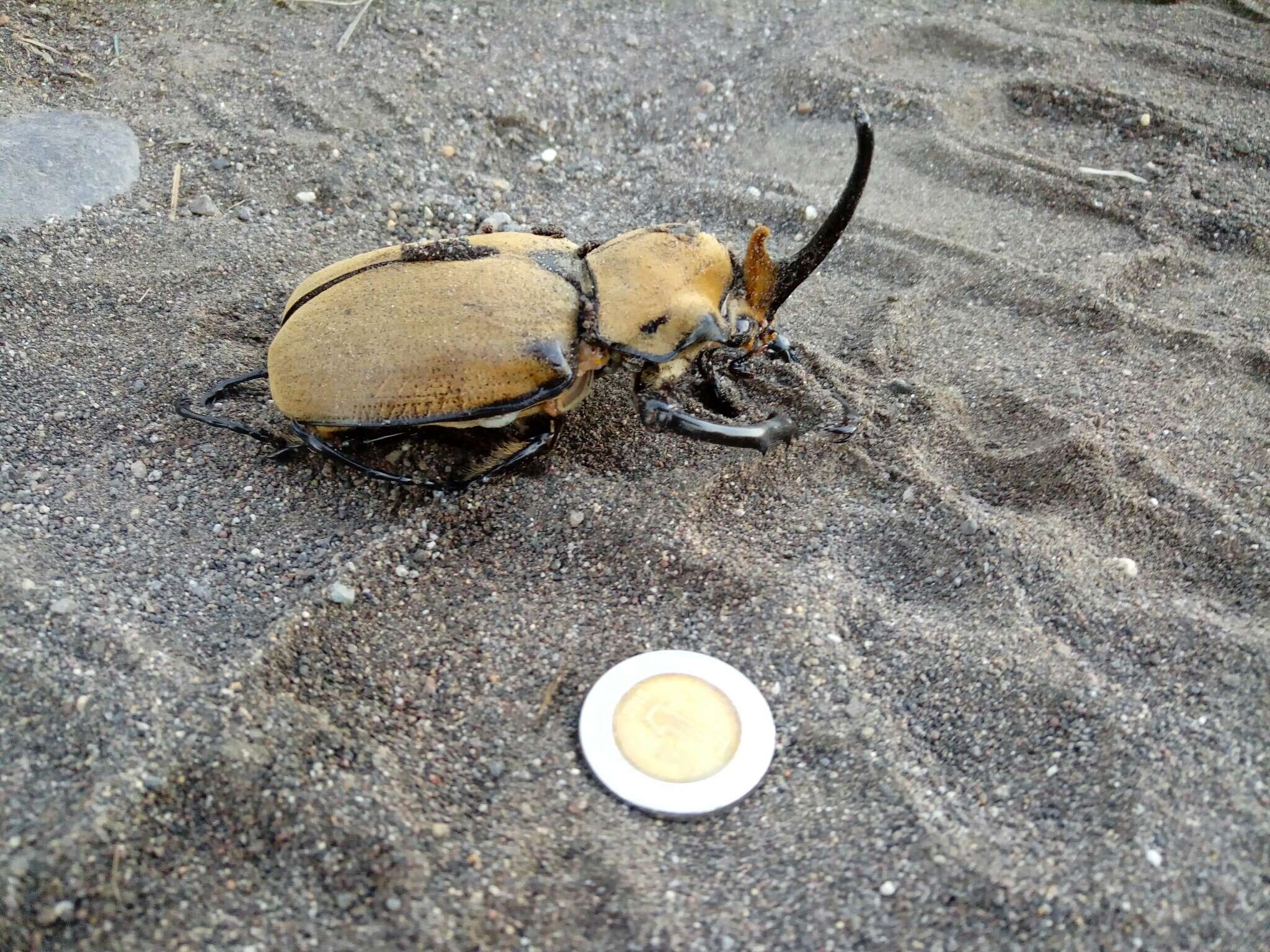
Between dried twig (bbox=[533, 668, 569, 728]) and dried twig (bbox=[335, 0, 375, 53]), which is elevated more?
dried twig (bbox=[335, 0, 375, 53])

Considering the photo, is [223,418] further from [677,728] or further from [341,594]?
[677,728]

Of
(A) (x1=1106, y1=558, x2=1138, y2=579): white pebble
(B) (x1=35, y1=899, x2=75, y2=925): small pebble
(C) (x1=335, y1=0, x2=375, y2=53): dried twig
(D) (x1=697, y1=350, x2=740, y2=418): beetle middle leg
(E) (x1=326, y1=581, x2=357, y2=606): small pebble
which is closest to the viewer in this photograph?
(B) (x1=35, y1=899, x2=75, y2=925): small pebble

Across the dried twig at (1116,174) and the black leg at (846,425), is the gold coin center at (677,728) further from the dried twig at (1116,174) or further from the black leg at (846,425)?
the dried twig at (1116,174)

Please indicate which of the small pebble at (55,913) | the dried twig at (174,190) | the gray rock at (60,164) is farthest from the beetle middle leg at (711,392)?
the gray rock at (60,164)

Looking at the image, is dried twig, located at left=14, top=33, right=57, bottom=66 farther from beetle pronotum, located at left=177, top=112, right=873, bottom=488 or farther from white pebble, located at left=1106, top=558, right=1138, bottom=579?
white pebble, located at left=1106, top=558, right=1138, bottom=579

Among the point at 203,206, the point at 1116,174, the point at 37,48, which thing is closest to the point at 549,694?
the point at 203,206

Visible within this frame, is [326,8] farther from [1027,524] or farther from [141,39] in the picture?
[1027,524]

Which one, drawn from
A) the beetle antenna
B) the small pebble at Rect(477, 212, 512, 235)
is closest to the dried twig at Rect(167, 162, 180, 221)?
the small pebble at Rect(477, 212, 512, 235)
